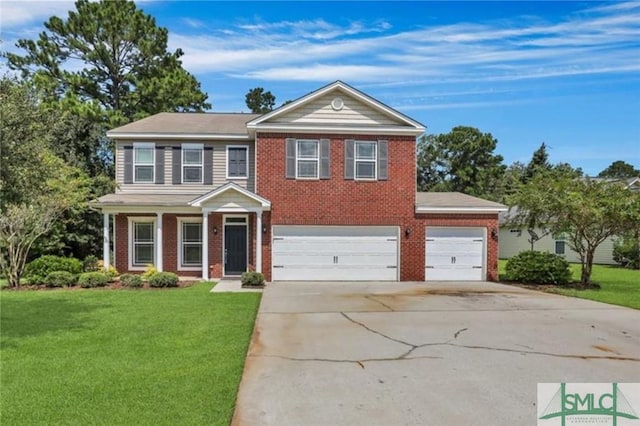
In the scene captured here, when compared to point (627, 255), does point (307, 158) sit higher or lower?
higher

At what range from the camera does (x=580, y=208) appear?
1463cm

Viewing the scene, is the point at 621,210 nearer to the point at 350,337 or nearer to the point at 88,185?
the point at 350,337

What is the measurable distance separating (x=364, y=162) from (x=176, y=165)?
7184mm

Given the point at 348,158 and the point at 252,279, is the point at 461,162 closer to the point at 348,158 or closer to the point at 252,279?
the point at 348,158

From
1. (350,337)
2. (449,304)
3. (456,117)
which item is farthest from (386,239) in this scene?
(456,117)

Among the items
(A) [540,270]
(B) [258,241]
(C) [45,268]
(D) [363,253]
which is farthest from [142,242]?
(A) [540,270]

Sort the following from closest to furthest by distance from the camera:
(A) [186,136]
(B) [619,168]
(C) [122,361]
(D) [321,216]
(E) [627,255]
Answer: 1. (C) [122,361]
2. (D) [321,216]
3. (A) [186,136]
4. (E) [627,255]
5. (B) [619,168]

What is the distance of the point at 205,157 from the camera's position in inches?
713

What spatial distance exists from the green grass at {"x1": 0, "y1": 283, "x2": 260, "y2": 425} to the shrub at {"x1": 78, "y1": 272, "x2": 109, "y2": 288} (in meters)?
3.00

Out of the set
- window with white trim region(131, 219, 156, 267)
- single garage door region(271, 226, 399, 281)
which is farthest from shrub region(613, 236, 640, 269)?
window with white trim region(131, 219, 156, 267)

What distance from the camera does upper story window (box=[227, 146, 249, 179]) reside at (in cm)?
1814

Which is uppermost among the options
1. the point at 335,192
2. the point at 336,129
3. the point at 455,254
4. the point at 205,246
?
the point at 336,129

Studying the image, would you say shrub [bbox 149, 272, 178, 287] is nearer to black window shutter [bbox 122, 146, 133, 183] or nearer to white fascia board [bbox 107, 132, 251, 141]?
black window shutter [bbox 122, 146, 133, 183]

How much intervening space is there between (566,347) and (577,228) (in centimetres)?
946
